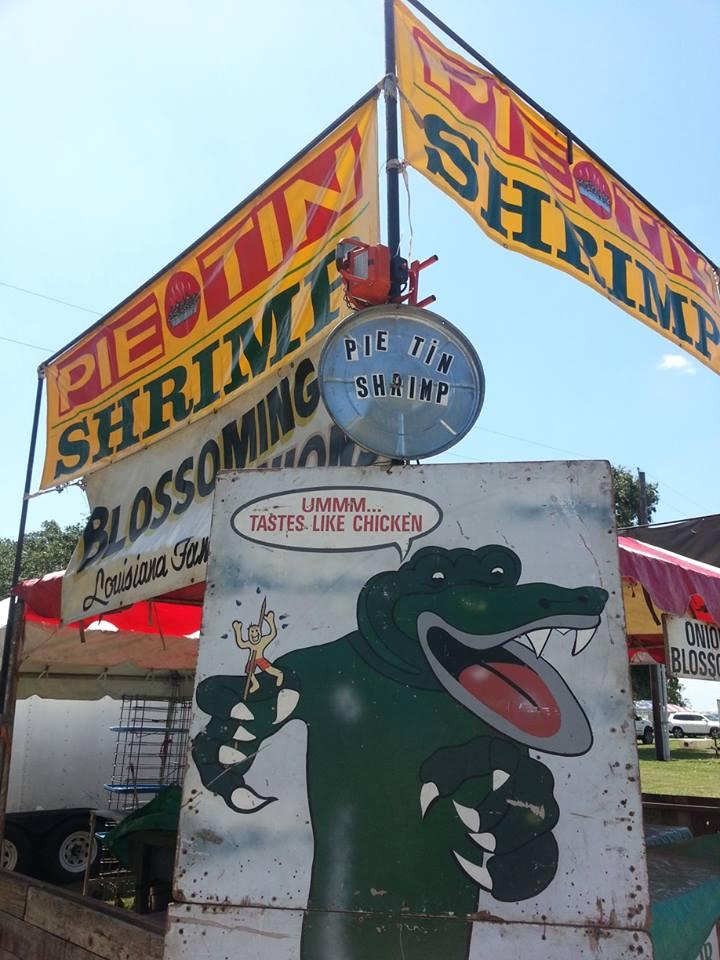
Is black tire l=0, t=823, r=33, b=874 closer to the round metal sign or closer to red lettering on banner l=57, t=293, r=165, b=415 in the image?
red lettering on banner l=57, t=293, r=165, b=415

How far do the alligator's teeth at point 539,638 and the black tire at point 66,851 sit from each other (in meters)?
8.23

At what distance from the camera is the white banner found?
4.44m

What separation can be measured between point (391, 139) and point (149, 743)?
848 cm

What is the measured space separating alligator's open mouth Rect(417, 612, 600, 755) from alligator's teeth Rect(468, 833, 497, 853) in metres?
0.31

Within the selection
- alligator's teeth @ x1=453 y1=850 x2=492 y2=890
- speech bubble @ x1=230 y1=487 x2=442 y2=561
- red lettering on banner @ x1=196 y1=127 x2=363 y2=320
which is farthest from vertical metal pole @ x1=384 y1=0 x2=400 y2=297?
alligator's teeth @ x1=453 y1=850 x2=492 y2=890

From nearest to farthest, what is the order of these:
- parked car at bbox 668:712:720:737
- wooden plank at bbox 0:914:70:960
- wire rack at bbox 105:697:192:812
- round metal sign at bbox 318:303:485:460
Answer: round metal sign at bbox 318:303:485:460
wooden plank at bbox 0:914:70:960
wire rack at bbox 105:697:192:812
parked car at bbox 668:712:720:737

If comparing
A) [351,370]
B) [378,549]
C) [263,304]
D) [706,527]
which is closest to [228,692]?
[378,549]

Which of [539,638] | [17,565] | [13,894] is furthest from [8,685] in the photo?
[539,638]

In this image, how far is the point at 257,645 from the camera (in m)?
2.67

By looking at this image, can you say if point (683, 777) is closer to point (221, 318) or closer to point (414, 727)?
point (221, 318)

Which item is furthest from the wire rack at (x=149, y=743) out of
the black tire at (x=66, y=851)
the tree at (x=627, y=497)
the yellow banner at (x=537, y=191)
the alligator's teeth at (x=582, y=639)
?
the tree at (x=627, y=497)

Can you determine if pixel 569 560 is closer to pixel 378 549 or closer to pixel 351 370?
pixel 378 549

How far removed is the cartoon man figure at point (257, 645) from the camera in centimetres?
262

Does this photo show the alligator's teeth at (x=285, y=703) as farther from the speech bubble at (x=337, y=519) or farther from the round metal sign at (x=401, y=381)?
the round metal sign at (x=401, y=381)
